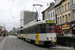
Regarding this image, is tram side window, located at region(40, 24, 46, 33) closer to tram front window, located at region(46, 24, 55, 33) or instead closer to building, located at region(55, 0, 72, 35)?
tram front window, located at region(46, 24, 55, 33)

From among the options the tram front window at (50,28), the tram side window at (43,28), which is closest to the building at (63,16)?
the tram front window at (50,28)

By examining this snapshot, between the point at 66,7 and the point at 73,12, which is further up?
the point at 66,7

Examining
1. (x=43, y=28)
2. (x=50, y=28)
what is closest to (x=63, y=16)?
(x=50, y=28)

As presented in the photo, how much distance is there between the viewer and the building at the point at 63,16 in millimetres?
30728

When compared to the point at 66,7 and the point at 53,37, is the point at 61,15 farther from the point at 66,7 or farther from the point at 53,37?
the point at 53,37

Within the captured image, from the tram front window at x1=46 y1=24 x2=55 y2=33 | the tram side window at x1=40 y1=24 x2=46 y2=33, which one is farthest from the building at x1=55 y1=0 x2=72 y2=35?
the tram side window at x1=40 y1=24 x2=46 y2=33

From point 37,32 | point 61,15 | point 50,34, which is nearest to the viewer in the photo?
point 50,34

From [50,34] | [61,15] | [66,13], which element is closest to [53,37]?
[50,34]

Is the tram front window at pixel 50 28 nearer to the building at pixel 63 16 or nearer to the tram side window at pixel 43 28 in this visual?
the tram side window at pixel 43 28

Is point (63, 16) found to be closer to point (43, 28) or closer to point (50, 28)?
point (50, 28)

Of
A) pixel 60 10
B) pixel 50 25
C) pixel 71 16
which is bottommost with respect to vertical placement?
pixel 50 25

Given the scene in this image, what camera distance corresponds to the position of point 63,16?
3419 cm

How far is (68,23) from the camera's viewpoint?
30422 millimetres

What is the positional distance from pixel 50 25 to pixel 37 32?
7.41 ft
